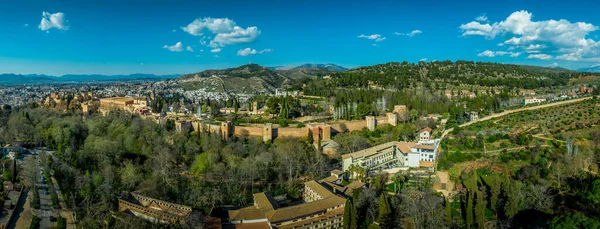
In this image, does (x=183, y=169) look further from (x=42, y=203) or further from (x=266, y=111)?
(x=266, y=111)

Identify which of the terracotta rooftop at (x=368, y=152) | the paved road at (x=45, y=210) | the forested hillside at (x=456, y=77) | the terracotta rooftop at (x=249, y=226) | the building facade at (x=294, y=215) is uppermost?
the forested hillside at (x=456, y=77)

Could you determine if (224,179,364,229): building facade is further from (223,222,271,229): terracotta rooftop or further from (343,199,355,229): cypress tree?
(343,199,355,229): cypress tree

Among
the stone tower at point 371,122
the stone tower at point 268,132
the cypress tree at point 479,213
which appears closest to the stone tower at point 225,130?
the stone tower at point 268,132

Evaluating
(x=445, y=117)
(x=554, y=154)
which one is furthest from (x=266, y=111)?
(x=554, y=154)

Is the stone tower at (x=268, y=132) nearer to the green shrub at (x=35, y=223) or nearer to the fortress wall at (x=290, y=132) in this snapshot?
the fortress wall at (x=290, y=132)

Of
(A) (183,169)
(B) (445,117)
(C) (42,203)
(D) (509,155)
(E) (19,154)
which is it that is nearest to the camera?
(C) (42,203)
